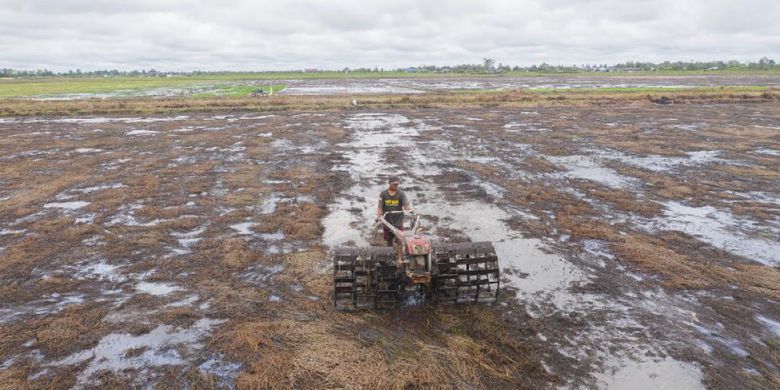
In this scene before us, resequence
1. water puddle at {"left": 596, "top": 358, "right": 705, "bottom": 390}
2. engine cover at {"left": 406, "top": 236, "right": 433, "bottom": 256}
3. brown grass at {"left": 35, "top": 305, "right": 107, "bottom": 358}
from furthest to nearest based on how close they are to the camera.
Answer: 1. engine cover at {"left": 406, "top": 236, "right": 433, "bottom": 256}
2. brown grass at {"left": 35, "top": 305, "right": 107, "bottom": 358}
3. water puddle at {"left": 596, "top": 358, "right": 705, "bottom": 390}

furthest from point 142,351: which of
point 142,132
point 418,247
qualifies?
point 142,132

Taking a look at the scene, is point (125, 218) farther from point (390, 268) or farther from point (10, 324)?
point (390, 268)

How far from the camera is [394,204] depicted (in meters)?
8.75

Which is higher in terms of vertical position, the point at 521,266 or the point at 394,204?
the point at 394,204

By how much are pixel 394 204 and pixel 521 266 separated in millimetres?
3348

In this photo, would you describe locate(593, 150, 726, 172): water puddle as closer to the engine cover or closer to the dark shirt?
the dark shirt

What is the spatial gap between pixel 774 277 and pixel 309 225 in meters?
10.5

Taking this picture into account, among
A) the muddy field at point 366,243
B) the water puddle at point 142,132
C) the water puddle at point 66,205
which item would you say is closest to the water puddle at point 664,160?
the muddy field at point 366,243

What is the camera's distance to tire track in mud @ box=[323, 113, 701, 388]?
21.2 ft

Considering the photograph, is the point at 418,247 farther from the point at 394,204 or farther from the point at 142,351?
the point at 142,351

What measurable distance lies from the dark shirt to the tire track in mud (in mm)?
2459

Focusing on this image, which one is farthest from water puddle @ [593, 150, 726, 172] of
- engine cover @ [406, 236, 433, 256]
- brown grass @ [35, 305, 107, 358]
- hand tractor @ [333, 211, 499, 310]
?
brown grass @ [35, 305, 107, 358]

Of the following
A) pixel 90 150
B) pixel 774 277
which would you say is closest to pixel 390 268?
pixel 774 277

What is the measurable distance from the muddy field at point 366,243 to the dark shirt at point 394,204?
1.73 m
